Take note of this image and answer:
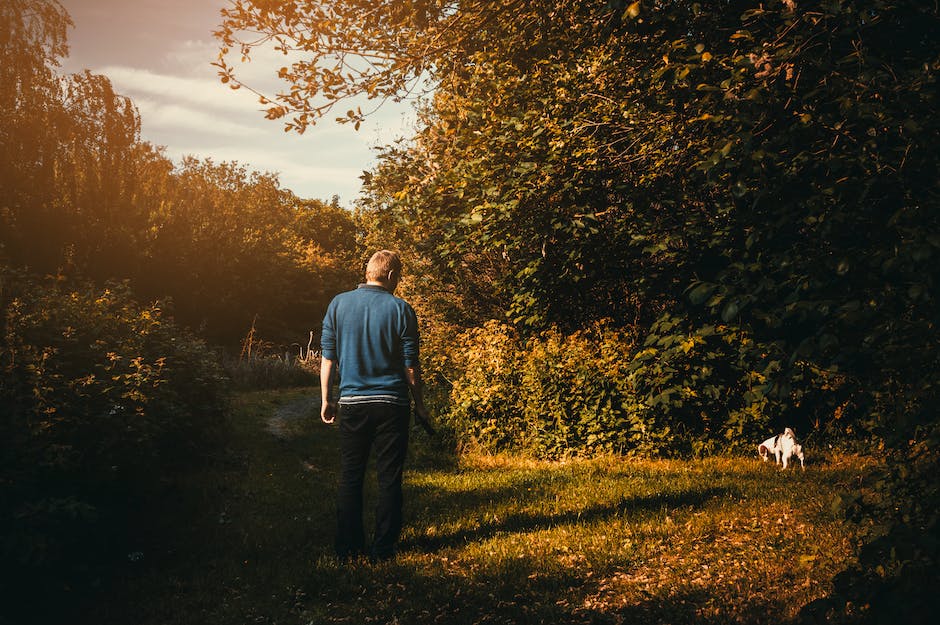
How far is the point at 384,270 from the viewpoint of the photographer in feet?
18.4

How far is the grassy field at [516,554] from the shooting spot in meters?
4.40

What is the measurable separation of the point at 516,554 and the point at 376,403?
181 centimetres

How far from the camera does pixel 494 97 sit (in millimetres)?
10773

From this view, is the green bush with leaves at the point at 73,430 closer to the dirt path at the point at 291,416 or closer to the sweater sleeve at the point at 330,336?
the sweater sleeve at the point at 330,336

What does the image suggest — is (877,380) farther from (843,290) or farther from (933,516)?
(933,516)

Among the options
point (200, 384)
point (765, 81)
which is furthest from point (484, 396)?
point (765, 81)

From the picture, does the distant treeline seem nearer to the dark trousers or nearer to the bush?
the dark trousers

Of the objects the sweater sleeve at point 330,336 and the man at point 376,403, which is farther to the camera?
the sweater sleeve at point 330,336

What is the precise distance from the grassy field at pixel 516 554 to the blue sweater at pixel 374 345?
4.87 ft

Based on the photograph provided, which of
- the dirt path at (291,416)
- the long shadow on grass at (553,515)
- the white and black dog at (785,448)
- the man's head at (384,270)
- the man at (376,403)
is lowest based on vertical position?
the dirt path at (291,416)

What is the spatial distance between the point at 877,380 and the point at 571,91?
7.30m

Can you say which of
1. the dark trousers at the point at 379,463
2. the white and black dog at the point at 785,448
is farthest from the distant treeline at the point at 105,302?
the white and black dog at the point at 785,448

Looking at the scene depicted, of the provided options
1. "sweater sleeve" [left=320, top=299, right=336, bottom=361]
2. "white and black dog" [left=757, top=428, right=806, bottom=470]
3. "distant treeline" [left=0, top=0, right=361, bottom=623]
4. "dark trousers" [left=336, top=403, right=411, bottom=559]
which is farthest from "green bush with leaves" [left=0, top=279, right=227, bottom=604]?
"white and black dog" [left=757, top=428, right=806, bottom=470]

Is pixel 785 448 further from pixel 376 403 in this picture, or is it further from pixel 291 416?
pixel 291 416
